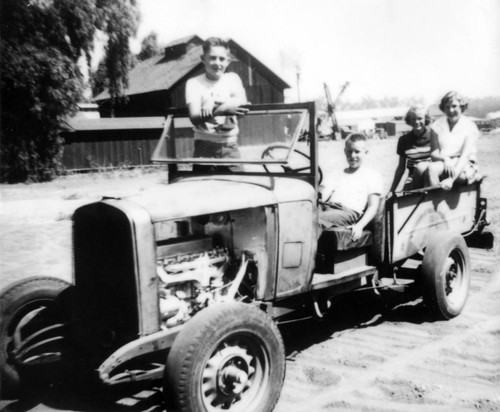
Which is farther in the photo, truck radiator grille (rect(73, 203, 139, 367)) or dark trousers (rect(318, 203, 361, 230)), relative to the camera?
dark trousers (rect(318, 203, 361, 230))

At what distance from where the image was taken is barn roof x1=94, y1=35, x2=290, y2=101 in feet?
90.2

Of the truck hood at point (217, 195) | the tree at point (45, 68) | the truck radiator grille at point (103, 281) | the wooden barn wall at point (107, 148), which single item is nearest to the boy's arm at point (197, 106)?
the truck hood at point (217, 195)

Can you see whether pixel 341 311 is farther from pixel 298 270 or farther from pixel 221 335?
pixel 221 335

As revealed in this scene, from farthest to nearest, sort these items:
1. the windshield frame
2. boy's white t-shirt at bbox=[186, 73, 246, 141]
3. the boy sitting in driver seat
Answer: the boy sitting in driver seat
boy's white t-shirt at bbox=[186, 73, 246, 141]
the windshield frame

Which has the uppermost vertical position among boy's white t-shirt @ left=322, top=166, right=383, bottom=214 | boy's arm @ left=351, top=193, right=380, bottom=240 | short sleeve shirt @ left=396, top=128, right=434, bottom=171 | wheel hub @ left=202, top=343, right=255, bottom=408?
short sleeve shirt @ left=396, top=128, right=434, bottom=171

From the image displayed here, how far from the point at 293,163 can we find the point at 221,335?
5.74 feet

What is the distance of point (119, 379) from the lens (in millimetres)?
2787

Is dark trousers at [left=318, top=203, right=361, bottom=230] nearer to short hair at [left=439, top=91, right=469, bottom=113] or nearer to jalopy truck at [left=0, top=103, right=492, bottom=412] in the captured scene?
jalopy truck at [left=0, top=103, right=492, bottom=412]

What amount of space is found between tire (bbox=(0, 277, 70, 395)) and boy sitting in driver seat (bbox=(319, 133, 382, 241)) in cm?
204

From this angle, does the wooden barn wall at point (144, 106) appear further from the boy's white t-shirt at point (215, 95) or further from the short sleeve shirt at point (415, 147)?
the boy's white t-shirt at point (215, 95)

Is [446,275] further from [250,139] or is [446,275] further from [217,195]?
[217,195]

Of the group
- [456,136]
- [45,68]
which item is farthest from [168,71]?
[456,136]

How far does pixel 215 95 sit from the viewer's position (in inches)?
161

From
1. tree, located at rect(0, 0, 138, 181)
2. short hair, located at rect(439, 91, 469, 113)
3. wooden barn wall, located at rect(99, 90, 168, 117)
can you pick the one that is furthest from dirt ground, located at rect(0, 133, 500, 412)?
wooden barn wall, located at rect(99, 90, 168, 117)
